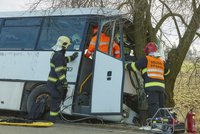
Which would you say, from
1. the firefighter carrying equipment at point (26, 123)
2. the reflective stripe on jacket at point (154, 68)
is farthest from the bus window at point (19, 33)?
the reflective stripe on jacket at point (154, 68)

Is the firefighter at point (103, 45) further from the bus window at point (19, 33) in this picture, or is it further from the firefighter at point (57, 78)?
the bus window at point (19, 33)

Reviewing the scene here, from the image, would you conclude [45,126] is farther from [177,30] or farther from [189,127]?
[177,30]

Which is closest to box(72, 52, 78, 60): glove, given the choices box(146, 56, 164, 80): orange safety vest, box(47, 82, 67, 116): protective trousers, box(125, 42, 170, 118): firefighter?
box(47, 82, 67, 116): protective trousers

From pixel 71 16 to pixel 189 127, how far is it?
3801 millimetres

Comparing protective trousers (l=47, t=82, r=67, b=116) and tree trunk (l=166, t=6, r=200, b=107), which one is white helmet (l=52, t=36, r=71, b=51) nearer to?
protective trousers (l=47, t=82, r=67, b=116)

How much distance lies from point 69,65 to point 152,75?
193 cm

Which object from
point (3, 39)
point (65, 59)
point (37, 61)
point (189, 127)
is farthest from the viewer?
point (3, 39)

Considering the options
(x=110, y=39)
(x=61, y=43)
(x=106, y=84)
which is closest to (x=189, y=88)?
(x=110, y=39)

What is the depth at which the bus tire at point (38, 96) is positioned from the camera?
10.9 metres

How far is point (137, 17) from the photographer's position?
431 inches

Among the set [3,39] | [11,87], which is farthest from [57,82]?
[3,39]

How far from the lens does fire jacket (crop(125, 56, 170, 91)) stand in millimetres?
10094

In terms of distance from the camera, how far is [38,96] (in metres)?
11.0

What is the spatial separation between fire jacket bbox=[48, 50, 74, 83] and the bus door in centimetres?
71
